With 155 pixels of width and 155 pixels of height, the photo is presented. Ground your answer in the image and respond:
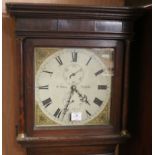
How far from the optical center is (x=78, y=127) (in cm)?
90

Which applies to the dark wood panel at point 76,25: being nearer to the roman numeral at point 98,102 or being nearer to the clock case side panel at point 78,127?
the clock case side panel at point 78,127

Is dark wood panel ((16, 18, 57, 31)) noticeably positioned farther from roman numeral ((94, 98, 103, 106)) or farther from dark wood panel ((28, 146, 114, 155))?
dark wood panel ((28, 146, 114, 155))

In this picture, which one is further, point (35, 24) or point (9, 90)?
point (9, 90)

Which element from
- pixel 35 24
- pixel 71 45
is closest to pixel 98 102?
pixel 71 45

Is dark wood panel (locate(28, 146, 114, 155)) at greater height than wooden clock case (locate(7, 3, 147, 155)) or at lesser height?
lesser

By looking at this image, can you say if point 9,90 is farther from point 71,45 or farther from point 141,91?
point 141,91

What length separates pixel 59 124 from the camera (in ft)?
2.94

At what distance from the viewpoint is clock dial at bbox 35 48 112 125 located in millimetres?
875

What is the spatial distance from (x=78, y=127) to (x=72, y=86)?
0.14 m

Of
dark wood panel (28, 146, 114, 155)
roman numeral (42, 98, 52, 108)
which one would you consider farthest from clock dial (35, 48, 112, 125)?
dark wood panel (28, 146, 114, 155)

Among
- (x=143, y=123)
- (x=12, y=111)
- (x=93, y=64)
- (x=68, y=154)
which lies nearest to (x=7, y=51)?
(x=12, y=111)

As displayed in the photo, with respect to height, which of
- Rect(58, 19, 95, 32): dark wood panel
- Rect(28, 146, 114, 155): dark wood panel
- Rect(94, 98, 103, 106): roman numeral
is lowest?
Rect(28, 146, 114, 155): dark wood panel

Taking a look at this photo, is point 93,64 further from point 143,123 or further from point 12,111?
point 12,111

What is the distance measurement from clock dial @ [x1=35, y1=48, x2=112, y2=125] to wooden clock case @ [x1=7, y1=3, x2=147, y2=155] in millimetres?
25
